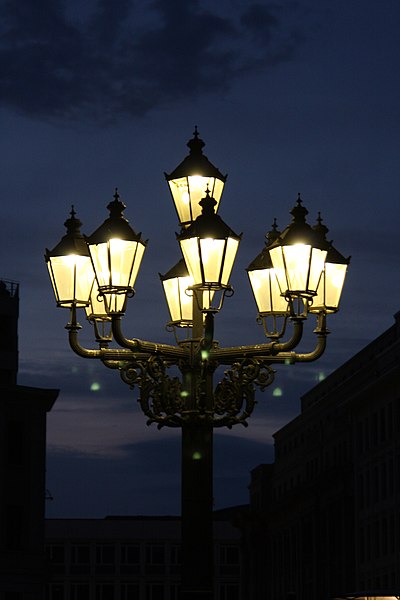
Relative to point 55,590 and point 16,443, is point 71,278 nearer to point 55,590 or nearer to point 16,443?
point 16,443

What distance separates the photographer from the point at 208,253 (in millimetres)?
11664

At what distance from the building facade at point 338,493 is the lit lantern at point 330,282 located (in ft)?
238

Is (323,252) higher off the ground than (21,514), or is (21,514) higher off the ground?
(21,514)

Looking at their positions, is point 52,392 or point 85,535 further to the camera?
point 85,535

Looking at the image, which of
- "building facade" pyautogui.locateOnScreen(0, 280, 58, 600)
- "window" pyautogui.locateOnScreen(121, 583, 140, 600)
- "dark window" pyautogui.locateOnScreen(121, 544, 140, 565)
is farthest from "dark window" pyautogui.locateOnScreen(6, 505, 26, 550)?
"dark window" pyautogui.locateOnScreen(121, 544, 140, 565)

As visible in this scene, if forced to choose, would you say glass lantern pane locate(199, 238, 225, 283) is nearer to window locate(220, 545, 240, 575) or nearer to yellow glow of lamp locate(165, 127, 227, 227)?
yellow glow of lamp locate(165, 127, 227, 227)

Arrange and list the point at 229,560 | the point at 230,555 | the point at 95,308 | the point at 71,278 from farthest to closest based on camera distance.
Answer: the point at 230,555, the point at 229,560, the point at 95,308, the point at 71,278

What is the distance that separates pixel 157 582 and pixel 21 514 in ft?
194

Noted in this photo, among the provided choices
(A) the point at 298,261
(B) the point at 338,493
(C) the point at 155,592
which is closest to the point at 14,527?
(B) the point at 338,493

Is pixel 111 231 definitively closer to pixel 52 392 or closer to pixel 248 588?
pixel 52 392

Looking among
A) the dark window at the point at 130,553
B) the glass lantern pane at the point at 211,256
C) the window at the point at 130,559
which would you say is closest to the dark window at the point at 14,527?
the window at the point at 130,559

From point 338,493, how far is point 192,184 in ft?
298

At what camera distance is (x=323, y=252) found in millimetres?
12328

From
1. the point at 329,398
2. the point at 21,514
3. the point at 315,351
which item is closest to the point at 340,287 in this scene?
the point at 315,351
